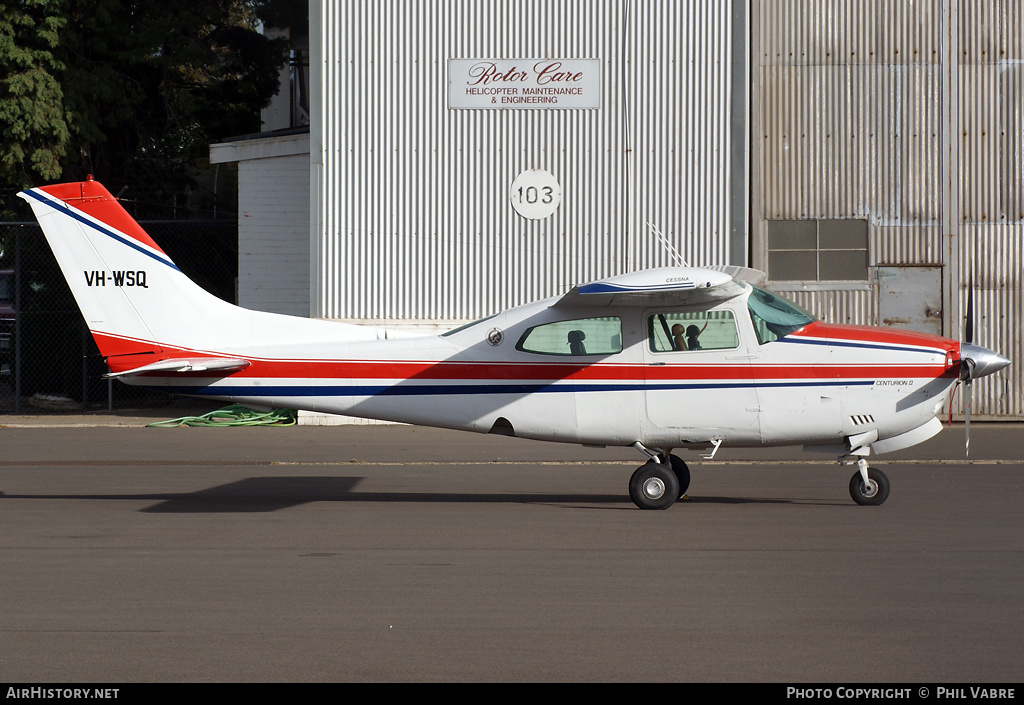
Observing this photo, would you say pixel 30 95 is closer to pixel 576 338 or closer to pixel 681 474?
pixel 576 338

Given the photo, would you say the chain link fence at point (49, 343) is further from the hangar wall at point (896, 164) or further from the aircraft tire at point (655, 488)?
the aircraft tire at point (655, 488)

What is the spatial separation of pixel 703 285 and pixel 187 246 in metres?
15.3

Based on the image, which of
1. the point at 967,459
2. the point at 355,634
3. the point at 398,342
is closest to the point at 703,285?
the point at 398,342

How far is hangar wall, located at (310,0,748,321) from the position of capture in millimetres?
17797

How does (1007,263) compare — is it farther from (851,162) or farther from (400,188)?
(400,188)

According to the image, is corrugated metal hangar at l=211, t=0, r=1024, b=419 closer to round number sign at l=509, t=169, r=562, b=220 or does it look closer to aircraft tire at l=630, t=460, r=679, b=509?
round number sign at l=509, t=169, r=562, b=220

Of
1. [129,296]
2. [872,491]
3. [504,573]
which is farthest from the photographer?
[129,296]

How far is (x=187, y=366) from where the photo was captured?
31.1ft

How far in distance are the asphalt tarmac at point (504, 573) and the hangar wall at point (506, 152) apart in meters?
5.70

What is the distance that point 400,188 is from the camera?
59.1 feet

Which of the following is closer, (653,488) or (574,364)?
(653,488)

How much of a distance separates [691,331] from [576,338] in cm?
105

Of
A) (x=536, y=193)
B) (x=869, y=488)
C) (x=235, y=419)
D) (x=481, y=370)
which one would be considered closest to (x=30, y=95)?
(x=235, y=419)

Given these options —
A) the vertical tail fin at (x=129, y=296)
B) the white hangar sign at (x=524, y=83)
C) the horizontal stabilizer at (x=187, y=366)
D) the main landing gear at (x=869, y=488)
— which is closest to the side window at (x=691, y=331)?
the main landing gear at (x=869, y=488)
